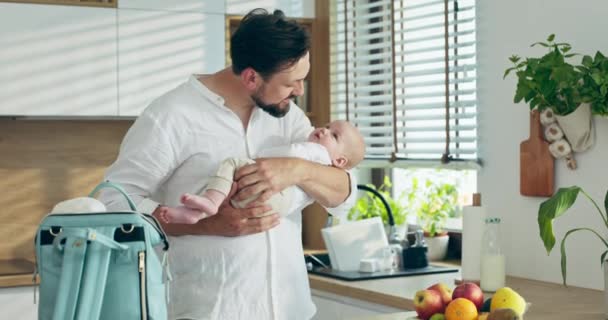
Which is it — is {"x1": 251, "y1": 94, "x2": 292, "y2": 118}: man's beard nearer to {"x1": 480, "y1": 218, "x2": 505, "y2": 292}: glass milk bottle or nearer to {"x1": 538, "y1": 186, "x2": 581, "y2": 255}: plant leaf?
{"x1": 538, "y1": 186, "x2": 581, "y2": 255}: plant leaf

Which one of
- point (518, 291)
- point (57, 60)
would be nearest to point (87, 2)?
point (57, 60)

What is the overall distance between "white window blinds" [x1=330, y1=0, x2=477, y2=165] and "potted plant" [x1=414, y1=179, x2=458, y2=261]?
0.15 meters

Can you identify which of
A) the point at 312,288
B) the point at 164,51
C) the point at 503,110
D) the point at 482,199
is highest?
the point at 164,51

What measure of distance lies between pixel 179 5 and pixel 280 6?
49 cm

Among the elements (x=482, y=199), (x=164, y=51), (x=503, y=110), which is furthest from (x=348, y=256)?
(x=164, y=51)

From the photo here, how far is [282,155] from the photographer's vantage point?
8.35ft

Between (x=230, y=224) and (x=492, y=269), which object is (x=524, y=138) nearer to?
(x=492, y=269)

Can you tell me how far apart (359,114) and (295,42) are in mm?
2241

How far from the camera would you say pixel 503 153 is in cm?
374

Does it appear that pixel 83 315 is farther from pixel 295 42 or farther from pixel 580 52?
pixel 580 52

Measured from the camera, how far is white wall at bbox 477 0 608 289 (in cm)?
335

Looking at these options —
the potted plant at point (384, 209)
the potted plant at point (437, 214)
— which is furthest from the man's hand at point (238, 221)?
the potted plant at point (384, 209)

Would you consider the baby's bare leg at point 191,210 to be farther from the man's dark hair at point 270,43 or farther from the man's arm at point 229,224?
the man's dark hair at point 270,43

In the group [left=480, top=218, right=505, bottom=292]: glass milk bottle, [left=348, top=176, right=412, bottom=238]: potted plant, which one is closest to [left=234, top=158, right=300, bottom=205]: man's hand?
[left=480, top=218, right=505, bottom=292]: glass milk bottle
